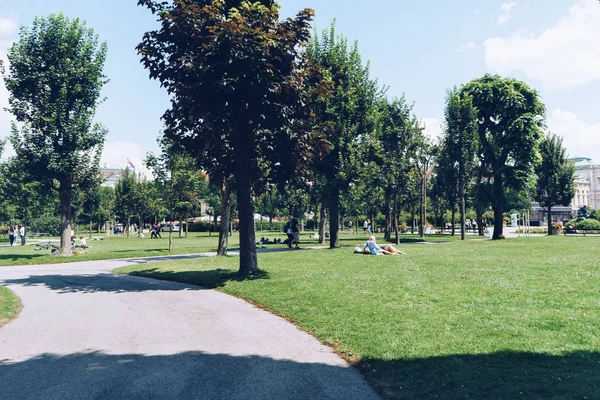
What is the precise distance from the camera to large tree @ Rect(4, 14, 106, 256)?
22422 mm

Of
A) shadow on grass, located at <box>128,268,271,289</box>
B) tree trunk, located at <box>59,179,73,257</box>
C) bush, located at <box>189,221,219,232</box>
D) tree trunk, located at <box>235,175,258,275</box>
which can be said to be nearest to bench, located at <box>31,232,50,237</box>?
bush, located at <box>189,221,219,232</box>

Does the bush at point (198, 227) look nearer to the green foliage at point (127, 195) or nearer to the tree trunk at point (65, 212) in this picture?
the green foliage at point (127, 195)

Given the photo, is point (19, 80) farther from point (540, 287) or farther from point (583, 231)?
point (583, 231)

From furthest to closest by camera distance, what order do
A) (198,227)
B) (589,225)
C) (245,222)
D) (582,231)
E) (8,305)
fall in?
(198,227)
(589,225)
(582,231)
(245,222)
(8,305)

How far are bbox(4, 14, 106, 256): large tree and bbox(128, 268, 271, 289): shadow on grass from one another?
32.5 ft

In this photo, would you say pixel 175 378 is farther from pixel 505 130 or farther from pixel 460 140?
pixel 505 130

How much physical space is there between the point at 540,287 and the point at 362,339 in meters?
6.41

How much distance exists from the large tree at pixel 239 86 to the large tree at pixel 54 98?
11137 millimetres

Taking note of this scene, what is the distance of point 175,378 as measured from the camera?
5.67 meters

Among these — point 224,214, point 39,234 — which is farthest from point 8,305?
point 39,234

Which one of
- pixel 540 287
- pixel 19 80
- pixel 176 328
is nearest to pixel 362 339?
pixel 176 328

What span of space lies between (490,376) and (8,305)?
11.0 m

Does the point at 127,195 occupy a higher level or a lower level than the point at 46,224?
higher

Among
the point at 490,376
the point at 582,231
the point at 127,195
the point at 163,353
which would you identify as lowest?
the point at 163,353
